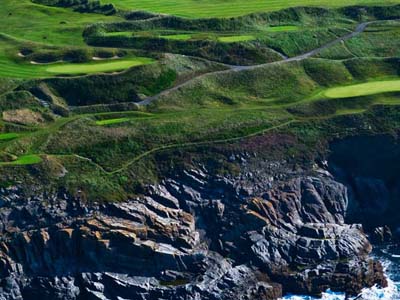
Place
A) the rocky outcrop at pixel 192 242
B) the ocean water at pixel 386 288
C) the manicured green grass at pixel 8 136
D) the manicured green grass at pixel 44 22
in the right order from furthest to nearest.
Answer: the manicured green grass at pixel 44 22
the manicured green grass at pixel 8 136
the ocean water at pixel 386 288
the rocky outcrop at pixel 192 242

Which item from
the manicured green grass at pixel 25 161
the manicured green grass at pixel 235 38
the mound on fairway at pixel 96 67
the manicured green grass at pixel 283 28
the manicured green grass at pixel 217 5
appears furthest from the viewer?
the manicured green grass at pixel 217 5

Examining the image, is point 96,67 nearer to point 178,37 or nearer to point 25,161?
point 178,37

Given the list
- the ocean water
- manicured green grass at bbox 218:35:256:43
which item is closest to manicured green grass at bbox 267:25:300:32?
manicured green grass at bbox 218:35:256:43

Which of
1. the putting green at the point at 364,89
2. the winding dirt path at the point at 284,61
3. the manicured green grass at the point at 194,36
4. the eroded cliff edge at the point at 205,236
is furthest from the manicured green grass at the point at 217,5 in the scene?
the eroded cliff edge at the point at 205,236

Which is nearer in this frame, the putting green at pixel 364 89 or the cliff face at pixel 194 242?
the cliff face at pixel 194 242

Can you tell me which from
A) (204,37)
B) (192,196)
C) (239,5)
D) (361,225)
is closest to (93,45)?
(204,37)

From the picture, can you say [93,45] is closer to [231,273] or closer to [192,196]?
[192,196]

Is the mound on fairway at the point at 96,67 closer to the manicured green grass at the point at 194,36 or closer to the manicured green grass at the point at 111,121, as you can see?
the manicured green grass at the point at 194,36
